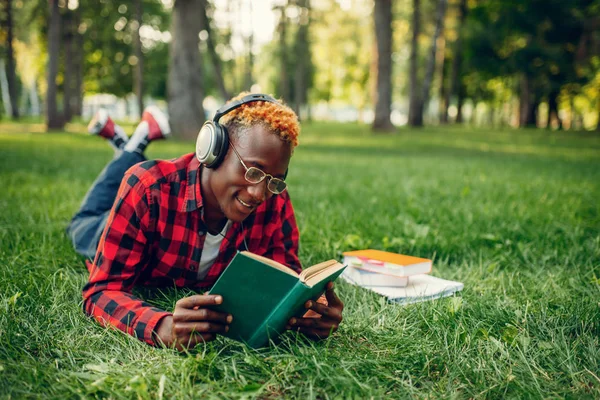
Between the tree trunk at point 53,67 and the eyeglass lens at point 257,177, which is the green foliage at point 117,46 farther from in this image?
the eyeglass lens at point 257,177

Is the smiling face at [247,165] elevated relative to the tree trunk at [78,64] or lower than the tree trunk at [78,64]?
lower

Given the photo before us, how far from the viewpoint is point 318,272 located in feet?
5.99

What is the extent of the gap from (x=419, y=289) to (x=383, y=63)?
55.5ft

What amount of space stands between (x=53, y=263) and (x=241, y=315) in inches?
65.5

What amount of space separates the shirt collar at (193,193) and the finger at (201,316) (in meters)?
0.55

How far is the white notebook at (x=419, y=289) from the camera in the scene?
Answer: 106 inches

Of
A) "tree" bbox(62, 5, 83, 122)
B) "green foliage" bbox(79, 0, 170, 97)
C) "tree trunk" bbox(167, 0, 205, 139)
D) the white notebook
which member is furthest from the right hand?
"green foliage" bbox(79, 0, 170, 97)

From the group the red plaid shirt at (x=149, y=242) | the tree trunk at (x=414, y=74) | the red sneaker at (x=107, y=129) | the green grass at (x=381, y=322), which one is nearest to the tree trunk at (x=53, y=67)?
the green grass at (x=381, y=322)

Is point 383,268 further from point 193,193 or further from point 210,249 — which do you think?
point 193,193

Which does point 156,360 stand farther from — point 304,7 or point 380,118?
point 304,7

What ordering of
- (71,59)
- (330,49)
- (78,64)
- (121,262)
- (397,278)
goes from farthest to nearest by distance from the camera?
1. (330,49)
2. (78,64)
3. (71,59)
4. (397,278)
5. (121,262)

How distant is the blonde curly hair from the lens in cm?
200

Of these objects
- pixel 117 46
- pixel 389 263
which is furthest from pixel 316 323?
pixel 117 46

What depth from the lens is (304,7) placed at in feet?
84.0
